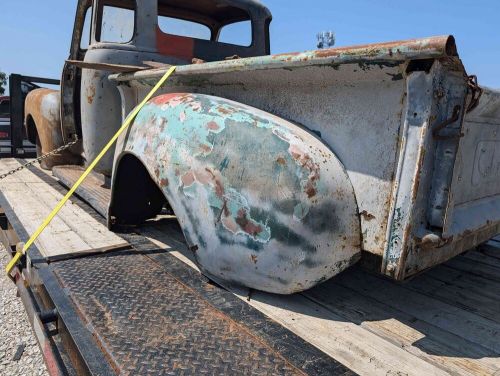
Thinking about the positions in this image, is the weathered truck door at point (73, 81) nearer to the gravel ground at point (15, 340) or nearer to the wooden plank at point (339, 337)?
the gravel ground at point (15, 340)

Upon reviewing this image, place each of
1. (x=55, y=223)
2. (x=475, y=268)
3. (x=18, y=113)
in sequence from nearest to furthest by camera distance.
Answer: (x=475, y=268) → (x=55, y=223) → (x=18, y=113)

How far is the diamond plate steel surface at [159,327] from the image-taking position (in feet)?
4.45

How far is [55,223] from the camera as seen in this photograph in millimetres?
2863

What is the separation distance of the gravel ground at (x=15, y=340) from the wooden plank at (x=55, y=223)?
1.93 feet

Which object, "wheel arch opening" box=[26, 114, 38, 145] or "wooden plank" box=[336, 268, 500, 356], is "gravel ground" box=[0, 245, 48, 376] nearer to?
"wooden plank" box=[336, 268, 500, 356]

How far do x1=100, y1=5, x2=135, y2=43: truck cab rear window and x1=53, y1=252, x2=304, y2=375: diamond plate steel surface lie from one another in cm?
219

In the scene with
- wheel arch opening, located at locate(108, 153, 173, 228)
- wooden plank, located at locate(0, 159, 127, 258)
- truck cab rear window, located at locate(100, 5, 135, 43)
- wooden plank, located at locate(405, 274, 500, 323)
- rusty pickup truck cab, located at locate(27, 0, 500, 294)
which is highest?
truck cab rear window, located at locate(100, 5, 135, 43)

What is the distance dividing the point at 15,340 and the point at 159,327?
1.45 meters

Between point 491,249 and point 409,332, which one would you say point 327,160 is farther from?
point 491,249

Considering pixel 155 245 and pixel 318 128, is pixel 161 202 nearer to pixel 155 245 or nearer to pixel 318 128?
pixel 155 245

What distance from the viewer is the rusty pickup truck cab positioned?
1461 millimetres

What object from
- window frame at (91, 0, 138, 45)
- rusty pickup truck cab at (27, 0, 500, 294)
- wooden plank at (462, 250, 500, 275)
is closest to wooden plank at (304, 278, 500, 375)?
rusty pickup truck cab at (27, 0, 500, 294)

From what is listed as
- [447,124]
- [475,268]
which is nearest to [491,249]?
[475,268]

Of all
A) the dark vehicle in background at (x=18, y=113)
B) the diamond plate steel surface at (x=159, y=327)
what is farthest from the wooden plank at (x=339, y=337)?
the dark vehicle in background at (x=18, y=113)
